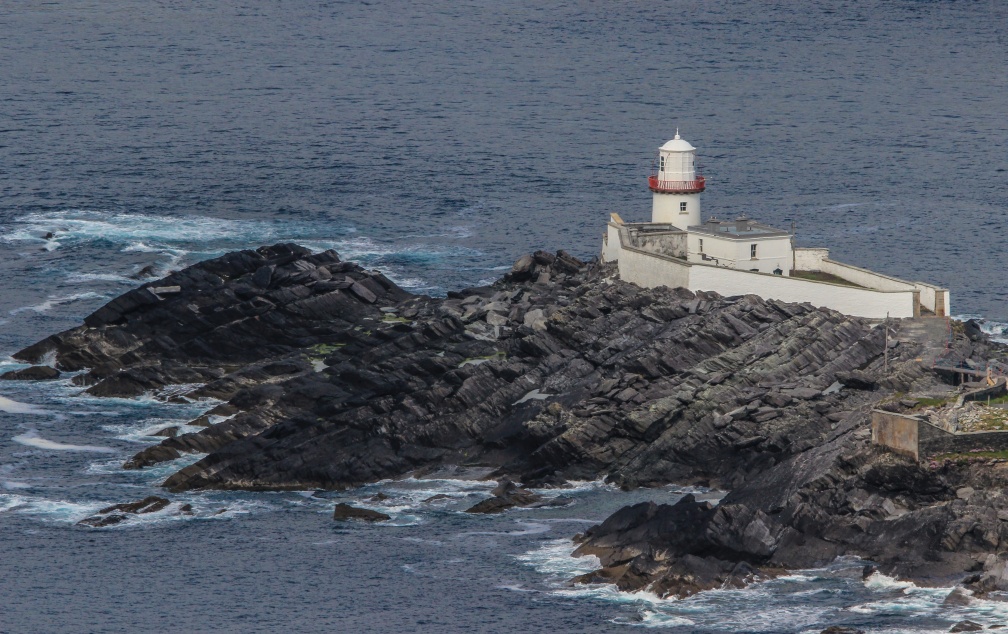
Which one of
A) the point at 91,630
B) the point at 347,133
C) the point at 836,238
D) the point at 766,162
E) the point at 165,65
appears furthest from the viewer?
the point at 165,65

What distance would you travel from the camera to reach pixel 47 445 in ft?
248

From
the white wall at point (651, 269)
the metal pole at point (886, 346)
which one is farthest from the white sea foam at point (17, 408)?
the metal pole at point (886, 346)

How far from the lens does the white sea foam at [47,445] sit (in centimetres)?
7494

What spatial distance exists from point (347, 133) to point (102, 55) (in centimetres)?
5112

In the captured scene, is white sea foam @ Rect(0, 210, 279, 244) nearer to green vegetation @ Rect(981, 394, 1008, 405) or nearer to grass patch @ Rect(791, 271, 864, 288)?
grass patch @ Rect(791, 271, 864, 288)

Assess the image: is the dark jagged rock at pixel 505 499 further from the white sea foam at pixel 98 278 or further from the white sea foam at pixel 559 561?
the white sea foam at pixel 98 278

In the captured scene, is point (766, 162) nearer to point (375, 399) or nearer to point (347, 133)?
point (347, 133)

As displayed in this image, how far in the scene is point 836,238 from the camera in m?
107

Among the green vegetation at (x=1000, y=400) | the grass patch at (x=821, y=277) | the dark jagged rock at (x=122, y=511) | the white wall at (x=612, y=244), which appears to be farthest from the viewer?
the white wall at (x=612, y=244)

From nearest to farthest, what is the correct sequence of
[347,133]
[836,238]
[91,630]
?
[91,630], [836,238], [347,133]

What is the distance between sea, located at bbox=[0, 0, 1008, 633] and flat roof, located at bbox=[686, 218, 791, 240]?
12365 mm

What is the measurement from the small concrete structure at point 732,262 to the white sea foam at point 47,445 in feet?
89.1

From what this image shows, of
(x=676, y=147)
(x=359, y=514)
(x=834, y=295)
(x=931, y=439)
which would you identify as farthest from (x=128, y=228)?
(x=931, y=439)

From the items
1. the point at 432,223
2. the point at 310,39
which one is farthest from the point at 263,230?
the point at 310,39
